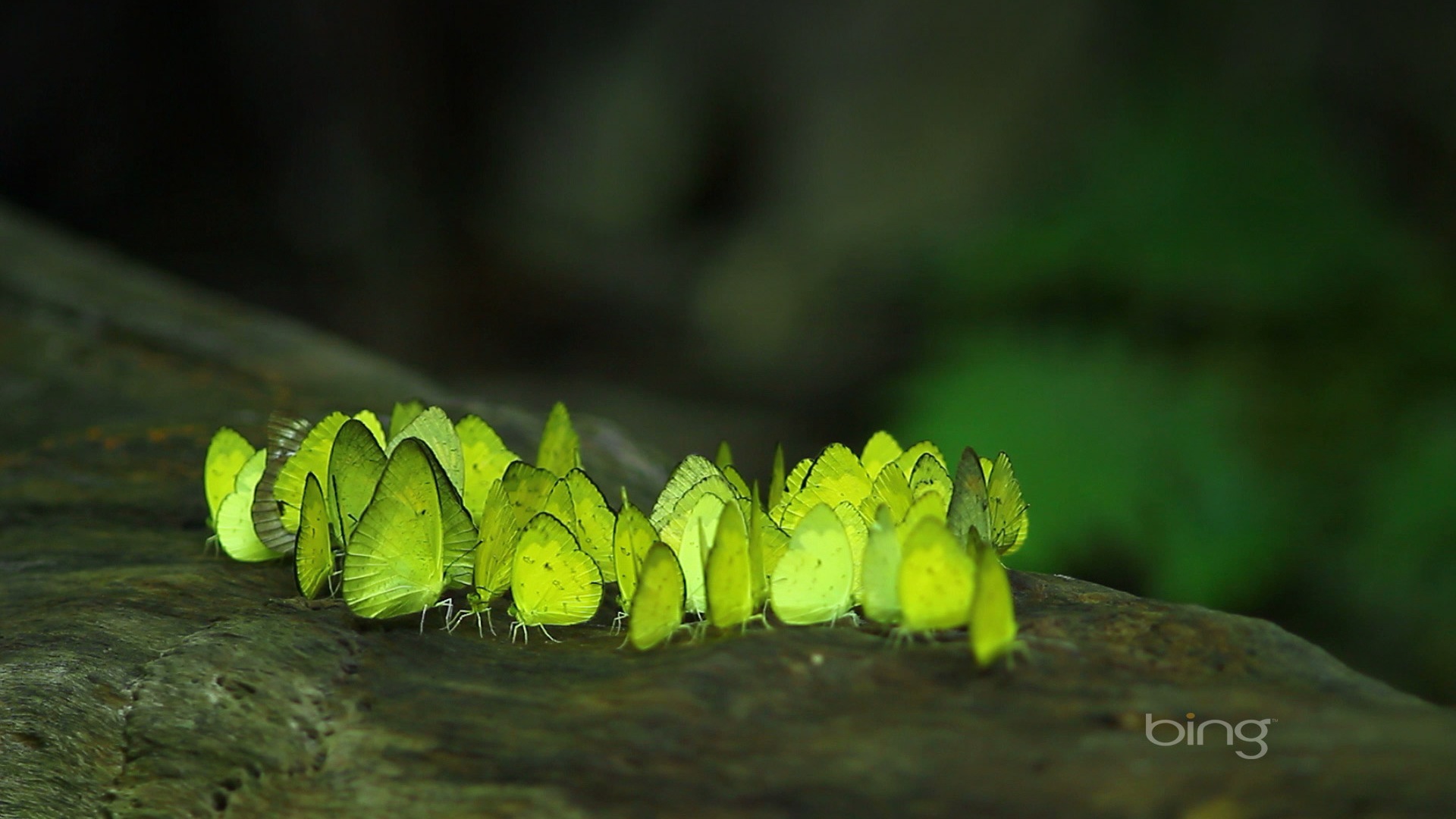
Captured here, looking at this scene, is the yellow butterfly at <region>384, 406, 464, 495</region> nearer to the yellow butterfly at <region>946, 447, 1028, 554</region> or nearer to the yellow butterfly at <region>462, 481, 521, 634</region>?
the yellow butterfly at <region>462, 481, 521, 634</region>

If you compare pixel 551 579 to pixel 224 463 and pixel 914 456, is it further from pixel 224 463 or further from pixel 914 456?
pixel 224 463

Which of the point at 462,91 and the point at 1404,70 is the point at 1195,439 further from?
the point at 462,91

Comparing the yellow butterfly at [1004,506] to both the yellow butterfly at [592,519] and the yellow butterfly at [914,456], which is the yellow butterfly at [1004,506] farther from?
the yellow butterfly at [592,519]

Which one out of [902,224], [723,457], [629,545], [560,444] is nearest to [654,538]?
[629,545]

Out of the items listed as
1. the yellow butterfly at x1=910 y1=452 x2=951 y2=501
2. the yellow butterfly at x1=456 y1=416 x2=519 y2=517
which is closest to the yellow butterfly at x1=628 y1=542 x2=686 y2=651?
the yellow butterfly at x1=910 y1=452 x2=951 y2=501

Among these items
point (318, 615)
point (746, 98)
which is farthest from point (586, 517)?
point (746, 98)

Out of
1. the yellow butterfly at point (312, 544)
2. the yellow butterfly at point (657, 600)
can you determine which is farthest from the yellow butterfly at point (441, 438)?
the yellow butterfly at point (657, 600)
